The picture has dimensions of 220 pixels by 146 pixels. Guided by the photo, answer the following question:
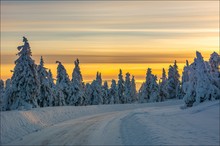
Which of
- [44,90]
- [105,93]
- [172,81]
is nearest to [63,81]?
[44,90]

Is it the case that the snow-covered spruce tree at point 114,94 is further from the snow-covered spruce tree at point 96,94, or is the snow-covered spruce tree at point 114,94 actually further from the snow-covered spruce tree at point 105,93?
the snow-covered spruce tree at point 96,94

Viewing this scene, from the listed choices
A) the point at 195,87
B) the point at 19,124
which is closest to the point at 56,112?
the point at 19,124

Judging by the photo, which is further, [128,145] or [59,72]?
[59,72]

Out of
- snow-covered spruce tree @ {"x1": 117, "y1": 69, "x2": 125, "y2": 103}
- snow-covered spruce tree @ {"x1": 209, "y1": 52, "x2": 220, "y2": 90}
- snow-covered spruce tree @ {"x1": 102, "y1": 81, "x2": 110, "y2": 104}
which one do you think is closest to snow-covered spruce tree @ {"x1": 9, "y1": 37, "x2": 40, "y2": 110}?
snow-covered spruce tree @ {"x1": 209, "y1": 52, "x2": 220, "y2": 90}

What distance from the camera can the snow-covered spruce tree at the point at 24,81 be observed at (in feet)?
144

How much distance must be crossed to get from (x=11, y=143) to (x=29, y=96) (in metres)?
26.9

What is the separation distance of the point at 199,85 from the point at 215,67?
11314mm

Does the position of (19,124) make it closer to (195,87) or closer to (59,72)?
(195,87)

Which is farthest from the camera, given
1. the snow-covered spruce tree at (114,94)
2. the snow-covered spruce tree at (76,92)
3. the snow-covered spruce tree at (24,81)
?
the snow-covered spruce tree at (114,94)

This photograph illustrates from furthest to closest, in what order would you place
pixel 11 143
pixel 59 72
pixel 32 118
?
pixel 59 72, pixel 32 118, pixel 11 143

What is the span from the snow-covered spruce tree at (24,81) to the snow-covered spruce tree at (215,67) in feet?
77.1

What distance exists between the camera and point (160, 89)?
98562 millimetres

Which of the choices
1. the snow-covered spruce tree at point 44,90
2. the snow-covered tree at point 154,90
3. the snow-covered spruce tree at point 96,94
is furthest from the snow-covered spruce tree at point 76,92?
the snow-covered tree at point 154,90

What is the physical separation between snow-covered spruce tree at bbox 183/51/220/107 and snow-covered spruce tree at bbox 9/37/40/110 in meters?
20.3
